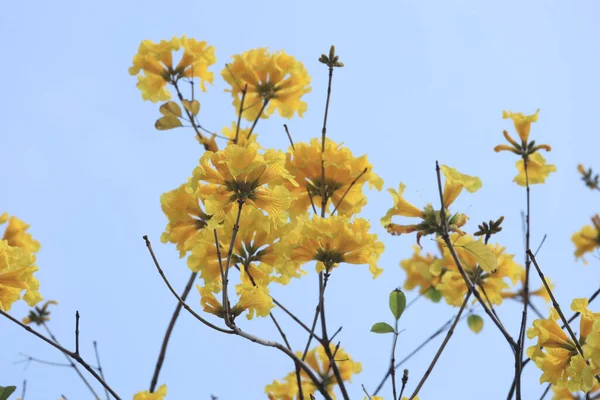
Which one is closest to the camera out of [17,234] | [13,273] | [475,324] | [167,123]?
[13,273]

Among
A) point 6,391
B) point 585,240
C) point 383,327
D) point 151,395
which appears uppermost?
point 585,240

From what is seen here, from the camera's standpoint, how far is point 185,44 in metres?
3.72

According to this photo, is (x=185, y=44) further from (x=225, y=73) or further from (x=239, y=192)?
(x=239, y=192)

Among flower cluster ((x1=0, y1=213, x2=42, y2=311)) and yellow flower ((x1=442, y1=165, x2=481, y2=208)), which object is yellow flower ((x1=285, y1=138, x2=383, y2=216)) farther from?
flower cluster ((x1=0, y1=213, x2=42, y2=311))

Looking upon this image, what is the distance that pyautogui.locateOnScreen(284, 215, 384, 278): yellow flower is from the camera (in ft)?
7.89

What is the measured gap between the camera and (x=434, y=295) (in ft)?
11.6

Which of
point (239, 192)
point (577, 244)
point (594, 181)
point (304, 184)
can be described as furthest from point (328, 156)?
point (594, 181)

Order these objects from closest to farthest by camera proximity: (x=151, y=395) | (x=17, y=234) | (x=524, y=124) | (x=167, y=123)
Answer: (x=151, y=395), (x=524, y=124), (x=167, y=123), (x=17, y=234)

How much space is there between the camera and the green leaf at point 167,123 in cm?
315

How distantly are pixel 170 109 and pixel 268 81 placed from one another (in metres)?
0.69

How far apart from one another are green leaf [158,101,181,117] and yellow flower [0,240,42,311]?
1.17m

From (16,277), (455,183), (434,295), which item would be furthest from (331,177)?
(16,277)

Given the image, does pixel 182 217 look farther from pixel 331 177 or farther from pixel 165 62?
pixel 165 62

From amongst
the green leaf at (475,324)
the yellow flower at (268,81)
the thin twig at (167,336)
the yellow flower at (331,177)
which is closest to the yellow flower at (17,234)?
the thin twig at (167,336)
